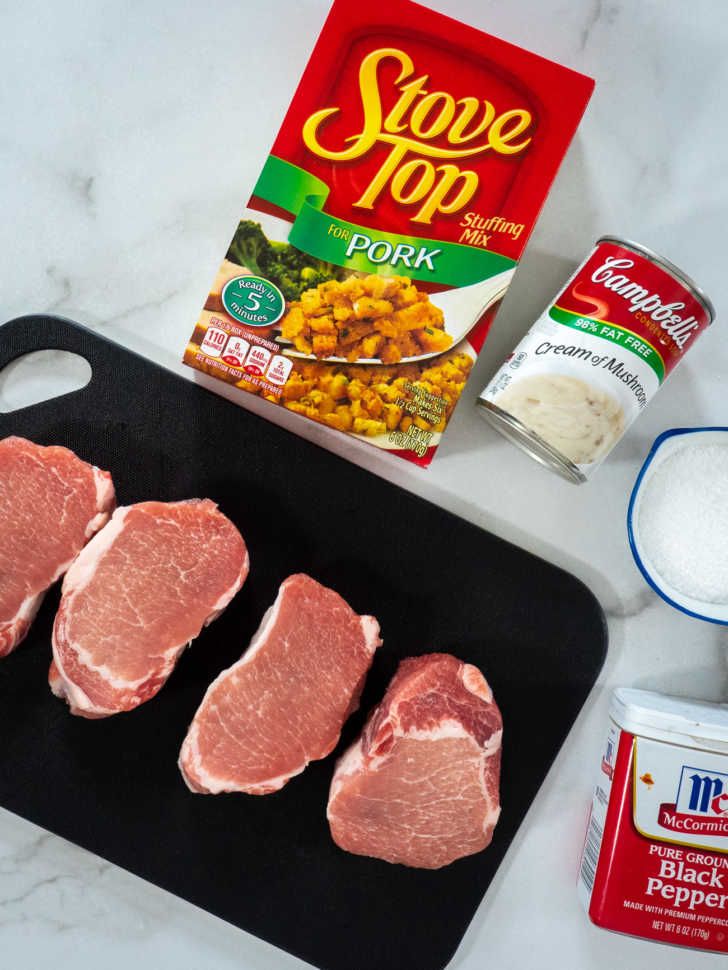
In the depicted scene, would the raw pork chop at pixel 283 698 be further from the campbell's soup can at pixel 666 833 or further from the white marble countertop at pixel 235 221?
the campbell's soup can at pixel 666 833

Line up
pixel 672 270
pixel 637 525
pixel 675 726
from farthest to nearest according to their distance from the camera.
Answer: pixel 637 525
pixel 675 726
pixel 672 270

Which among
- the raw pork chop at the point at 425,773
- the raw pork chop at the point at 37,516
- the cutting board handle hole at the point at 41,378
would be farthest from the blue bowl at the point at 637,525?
the cutting board handle hole at the point at 41,378

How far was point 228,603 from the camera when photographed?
163cm

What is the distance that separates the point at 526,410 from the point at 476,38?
2.16ft

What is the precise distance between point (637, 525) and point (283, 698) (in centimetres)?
80

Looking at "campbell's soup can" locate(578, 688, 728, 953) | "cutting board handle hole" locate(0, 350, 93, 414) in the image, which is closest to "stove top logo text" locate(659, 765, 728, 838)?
"campbell's soup can" locate(578, 688, 728, 953)

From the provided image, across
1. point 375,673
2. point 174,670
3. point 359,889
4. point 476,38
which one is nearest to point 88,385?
point 174,670

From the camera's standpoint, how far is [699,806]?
1.51 meters

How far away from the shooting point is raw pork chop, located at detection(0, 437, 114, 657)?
5.13 feet

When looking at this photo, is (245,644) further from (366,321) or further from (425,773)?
(366,321)

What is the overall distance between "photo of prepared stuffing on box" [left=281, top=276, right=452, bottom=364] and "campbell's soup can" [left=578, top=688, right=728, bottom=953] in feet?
2.70

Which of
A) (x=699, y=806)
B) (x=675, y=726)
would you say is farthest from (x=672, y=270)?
(x=699, y=806)

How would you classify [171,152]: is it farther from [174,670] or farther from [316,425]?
[174,670]

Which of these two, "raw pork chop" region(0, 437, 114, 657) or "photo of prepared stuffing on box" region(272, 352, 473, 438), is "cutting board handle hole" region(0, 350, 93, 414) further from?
"photo of prepared stuffing on box" region(272, 352, 473, 438)
